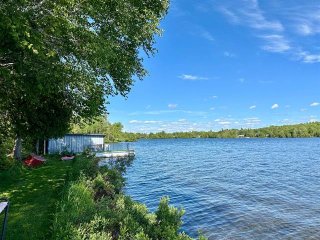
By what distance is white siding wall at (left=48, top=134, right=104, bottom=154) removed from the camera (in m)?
53.1

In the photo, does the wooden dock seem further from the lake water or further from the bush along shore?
the bush along shore

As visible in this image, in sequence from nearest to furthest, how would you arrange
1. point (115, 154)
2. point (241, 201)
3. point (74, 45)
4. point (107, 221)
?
point (107, 221)
point (74, 45)
point (241, 201)
point (115, 154)

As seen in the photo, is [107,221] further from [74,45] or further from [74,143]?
[74,143]

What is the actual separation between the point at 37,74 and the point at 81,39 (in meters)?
2.20

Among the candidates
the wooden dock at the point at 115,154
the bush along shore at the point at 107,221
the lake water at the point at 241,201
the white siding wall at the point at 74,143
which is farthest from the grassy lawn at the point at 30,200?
the wooden dock at the point at 115,154

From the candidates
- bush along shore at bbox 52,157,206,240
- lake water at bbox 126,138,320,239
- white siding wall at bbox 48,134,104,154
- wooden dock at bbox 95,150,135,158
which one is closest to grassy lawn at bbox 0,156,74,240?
bush along shore at bbox 52,157,206,240

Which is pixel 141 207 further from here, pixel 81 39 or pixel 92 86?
pixel 81 39

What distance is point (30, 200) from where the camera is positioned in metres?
15.1

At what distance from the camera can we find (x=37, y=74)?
1246 centimetres

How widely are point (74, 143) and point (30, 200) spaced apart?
43336 millimetres

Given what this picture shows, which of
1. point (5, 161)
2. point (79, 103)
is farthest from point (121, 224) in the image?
point (5, 161)

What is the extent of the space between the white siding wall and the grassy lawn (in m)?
29.1

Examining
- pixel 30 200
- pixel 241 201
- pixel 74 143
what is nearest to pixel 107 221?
pixel 30 200

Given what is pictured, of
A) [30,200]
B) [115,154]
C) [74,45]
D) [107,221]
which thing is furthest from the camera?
[115,154]
